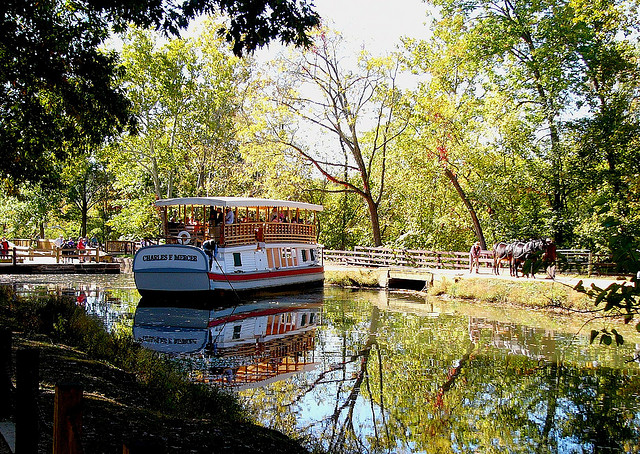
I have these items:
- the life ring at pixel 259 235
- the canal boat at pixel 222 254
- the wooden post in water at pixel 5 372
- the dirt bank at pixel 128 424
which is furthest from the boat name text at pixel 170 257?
the wooden post in water at pixel 5 372

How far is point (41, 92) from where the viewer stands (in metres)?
17.5

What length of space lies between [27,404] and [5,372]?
1.54m

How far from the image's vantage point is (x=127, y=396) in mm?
9375

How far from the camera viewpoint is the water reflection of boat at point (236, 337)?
14094mm

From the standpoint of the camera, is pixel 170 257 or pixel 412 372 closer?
pixel 412 372

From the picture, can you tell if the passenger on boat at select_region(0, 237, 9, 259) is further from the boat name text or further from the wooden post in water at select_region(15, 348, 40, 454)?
the wooden post in water at select_region(15, 348, 40, 454)

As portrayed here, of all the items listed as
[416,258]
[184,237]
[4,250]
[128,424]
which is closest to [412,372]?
[128,424]

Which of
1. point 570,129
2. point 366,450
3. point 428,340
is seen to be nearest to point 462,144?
point 570,129

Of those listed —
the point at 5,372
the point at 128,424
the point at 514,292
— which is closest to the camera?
the point at 5,372

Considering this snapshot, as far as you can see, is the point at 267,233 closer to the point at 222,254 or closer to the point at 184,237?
the point at 222,254

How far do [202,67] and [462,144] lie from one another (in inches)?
831

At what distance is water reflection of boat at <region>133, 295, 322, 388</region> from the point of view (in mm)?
14094

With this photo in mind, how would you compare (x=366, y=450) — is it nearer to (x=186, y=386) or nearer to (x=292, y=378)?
(x=186, y=386)

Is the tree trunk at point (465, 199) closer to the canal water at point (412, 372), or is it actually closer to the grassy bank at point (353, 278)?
the grassy bank at point (353, 278)
